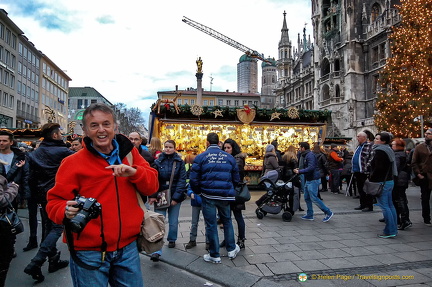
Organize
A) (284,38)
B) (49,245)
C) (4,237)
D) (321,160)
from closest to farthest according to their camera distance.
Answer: (4,237) → (49,245) → (321,160) → (284,38)

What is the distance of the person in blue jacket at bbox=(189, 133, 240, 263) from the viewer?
4.32 metres

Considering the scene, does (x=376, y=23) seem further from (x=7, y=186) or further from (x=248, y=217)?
(x=7, y=186)

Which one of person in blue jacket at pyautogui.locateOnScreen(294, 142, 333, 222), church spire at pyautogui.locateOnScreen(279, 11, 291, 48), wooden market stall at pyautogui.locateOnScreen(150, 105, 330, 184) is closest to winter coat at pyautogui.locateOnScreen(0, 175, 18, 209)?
person in blue jacket at pyautogui.locateOnScreen(294, 142, 333, 222)

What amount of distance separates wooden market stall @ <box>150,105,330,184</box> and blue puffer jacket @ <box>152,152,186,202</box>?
7277mm

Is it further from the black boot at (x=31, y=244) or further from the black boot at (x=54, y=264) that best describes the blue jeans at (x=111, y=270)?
the black boot at (x=31, y=244)

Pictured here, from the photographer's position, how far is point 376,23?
39969mm

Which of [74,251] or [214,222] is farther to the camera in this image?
[214,222]

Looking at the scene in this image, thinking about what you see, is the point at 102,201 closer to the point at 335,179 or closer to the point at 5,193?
the point at 5,193

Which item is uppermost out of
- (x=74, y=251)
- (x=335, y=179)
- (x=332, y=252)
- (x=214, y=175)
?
(x=214, y=175)

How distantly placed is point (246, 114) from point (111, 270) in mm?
11262

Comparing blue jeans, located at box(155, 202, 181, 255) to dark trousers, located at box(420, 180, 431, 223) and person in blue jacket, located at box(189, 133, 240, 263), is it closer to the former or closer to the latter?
person in blue jacket, located at box(189, 133, 240, 263)

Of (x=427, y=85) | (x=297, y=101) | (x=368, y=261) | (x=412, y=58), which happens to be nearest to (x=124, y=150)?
(x=368, y=261)

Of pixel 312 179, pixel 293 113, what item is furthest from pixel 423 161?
pixel 293 113

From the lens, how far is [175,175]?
16.1 feet
